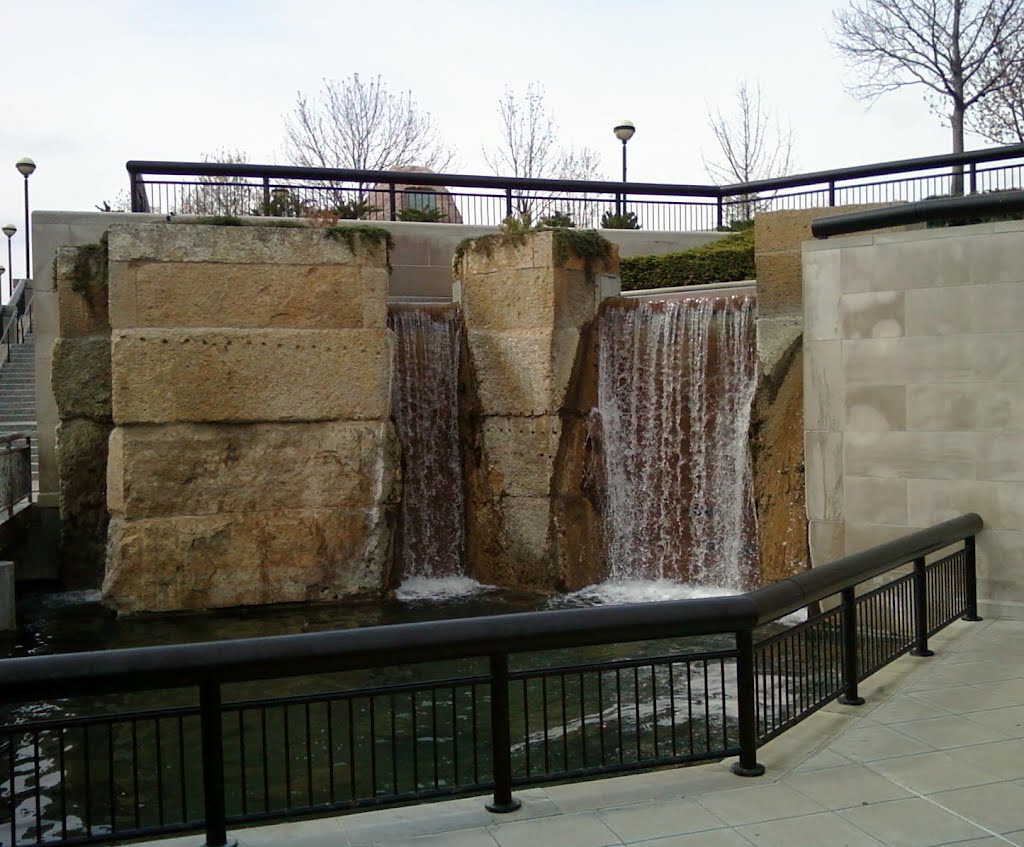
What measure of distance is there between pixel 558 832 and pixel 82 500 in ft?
29.3

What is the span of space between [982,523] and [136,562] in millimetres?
7398

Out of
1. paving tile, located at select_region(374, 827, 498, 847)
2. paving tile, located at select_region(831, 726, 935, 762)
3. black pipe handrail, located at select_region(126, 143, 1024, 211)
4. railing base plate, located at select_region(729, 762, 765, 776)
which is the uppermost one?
black pipe handrail, located at select_region(126, 143, 1024, 211)

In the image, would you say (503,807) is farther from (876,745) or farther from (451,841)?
(876,745)

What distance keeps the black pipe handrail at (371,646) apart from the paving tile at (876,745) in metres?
0.72

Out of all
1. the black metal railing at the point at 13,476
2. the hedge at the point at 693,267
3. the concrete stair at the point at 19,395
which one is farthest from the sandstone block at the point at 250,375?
the hedge at the point at 693,267

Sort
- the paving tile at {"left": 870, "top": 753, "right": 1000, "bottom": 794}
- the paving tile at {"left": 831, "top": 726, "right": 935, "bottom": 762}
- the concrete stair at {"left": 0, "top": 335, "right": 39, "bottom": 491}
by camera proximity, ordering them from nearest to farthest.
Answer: the paving tile at {"left": 870, "top": 753, "right": 1000, "bottom": 794}
the paving tile at {"left": 831, "top": 726, "right": 935, "bottom": 762}
the concrete stair at {"left": 0, "top": 335, "right": 39, "bottom": 491}

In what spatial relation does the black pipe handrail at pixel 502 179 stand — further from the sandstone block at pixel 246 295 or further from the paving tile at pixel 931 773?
the paving tile at pixel 931 773

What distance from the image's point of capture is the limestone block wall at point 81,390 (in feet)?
36.6

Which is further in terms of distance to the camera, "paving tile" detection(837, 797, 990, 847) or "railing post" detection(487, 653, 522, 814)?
"railing post" detection(487, 653, 522, 814)

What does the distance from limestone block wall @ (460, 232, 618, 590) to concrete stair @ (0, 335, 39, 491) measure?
6.82m

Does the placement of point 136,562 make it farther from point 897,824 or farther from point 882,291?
point 897,824

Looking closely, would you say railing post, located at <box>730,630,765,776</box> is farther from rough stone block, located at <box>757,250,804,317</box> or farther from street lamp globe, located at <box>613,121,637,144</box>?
street lamp globe, located at <box>613,121,637,144</box>

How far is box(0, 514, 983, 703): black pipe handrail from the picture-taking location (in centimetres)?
351

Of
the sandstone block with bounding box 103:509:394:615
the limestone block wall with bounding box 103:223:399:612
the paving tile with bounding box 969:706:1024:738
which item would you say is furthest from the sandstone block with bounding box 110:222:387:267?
the paving tile with bounding box 969:706:1024:738
